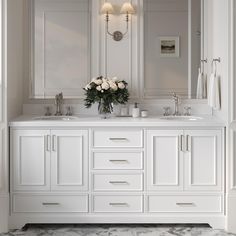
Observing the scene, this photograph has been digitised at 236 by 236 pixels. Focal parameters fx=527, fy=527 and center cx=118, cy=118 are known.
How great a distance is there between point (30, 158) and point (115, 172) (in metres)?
0.68

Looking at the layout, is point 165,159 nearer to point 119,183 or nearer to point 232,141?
point 119,183

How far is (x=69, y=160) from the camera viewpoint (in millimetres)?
4164

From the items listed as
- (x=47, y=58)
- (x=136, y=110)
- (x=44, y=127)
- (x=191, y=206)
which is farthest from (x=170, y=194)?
(x=47, y=58)

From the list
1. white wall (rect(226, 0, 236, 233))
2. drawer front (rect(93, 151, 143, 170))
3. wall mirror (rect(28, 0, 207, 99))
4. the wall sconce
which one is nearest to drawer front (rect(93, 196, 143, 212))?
drawer front (rect(93, 151, 143, 170))

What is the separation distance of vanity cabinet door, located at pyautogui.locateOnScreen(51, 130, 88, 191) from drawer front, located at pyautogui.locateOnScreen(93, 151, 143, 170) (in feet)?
0.31

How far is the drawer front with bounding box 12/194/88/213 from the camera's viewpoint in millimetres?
4172

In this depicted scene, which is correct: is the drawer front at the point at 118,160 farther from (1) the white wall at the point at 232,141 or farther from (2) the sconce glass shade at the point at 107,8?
(2) the sconce glass shade at the point at 107,8

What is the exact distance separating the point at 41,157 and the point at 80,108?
0.76 metres

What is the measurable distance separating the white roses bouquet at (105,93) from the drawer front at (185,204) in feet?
2.97

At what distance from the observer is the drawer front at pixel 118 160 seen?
4160mm

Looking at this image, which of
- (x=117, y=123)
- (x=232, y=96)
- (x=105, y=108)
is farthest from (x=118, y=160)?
(x=232, y=96)

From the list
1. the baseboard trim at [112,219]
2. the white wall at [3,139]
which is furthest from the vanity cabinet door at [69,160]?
the white wall at [3,139]

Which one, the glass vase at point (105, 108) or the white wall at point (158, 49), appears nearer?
the glass vase at point (105, 108)

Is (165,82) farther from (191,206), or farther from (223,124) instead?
(191,206)
